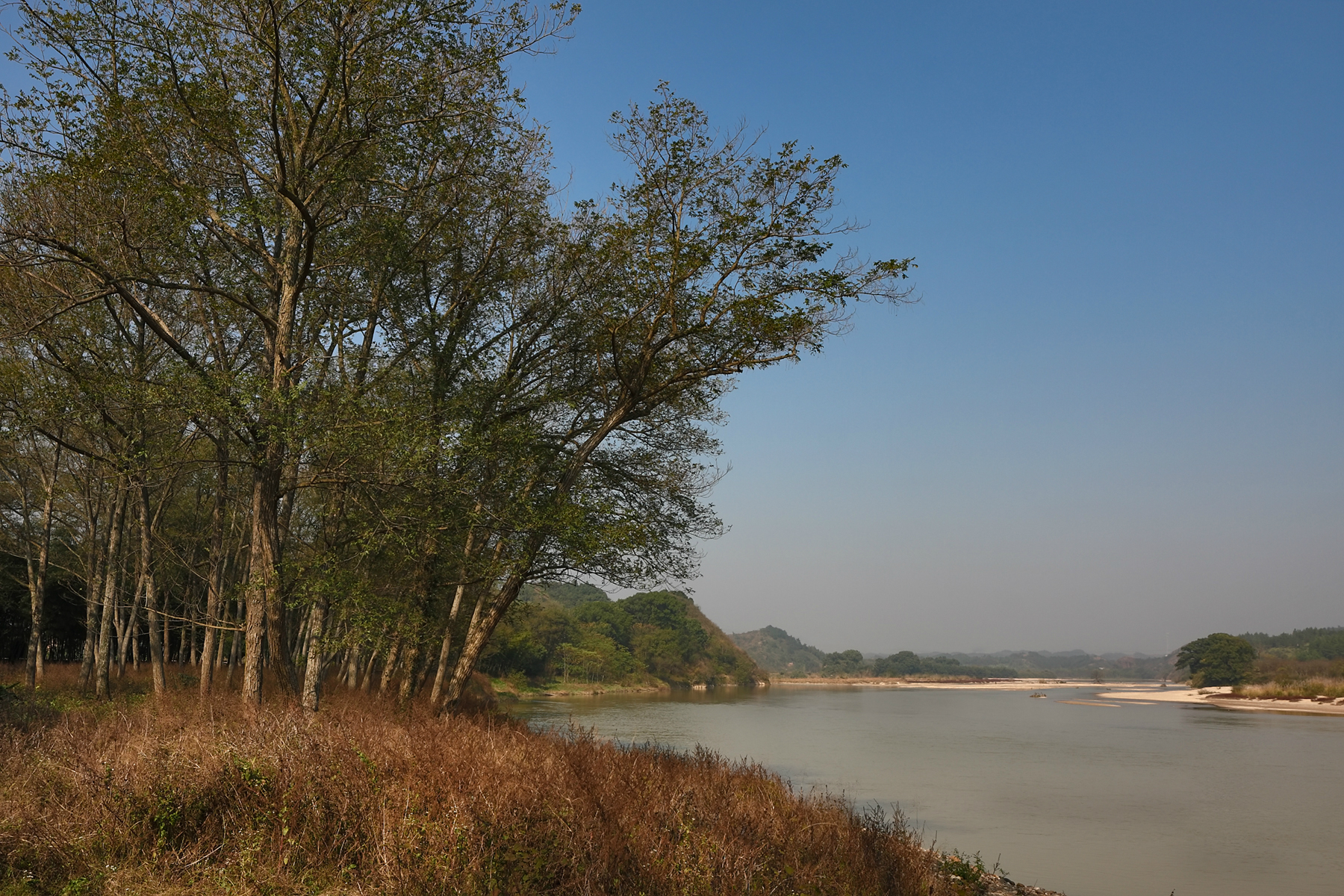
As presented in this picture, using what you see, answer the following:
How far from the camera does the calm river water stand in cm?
1297

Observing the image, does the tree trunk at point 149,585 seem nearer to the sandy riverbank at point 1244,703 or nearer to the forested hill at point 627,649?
the forested hill at point 627,649

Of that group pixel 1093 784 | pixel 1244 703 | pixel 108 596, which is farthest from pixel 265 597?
pixel 1244 703

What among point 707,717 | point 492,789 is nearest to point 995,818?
point 492,789

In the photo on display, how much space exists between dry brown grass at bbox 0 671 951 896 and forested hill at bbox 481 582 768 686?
52130mm

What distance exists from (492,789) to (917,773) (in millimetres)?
19763

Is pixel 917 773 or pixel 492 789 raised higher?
pixel 492 789

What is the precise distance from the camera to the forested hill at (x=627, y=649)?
79.3m

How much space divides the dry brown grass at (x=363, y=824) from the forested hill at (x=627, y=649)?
52.1 metres

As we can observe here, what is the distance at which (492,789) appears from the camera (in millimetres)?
6605

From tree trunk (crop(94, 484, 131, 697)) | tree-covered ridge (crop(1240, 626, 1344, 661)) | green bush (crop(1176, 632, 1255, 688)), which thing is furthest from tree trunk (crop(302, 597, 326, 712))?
tree-covered ridge (crop(1240, 626, 1344, 661))

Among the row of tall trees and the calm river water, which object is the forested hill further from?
the row of tall trees

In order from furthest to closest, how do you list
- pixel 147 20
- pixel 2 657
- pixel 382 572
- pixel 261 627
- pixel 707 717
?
1. pixel 707 717
2. pixel 2 657
3. pixel 382 572
4. pixel 261 627
5. pixel 147 20

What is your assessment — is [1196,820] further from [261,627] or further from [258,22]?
[258,22]

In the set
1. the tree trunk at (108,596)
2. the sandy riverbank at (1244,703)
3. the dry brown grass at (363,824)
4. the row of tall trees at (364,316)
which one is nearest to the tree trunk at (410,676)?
the row of tall trees at (364,316)
